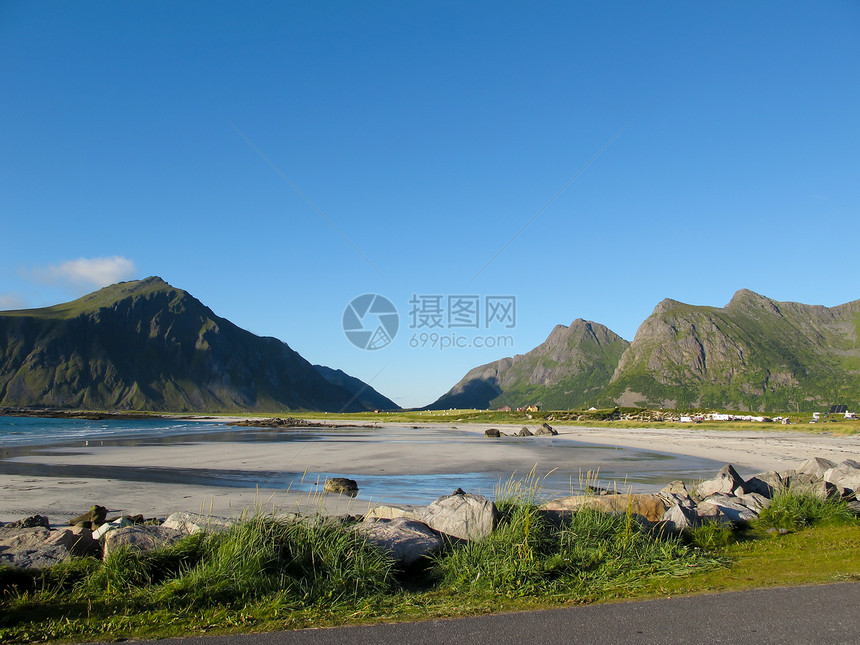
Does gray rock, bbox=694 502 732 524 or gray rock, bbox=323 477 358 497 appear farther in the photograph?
gray rock, bbox=323 477 358 497

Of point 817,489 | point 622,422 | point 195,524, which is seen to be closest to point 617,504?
point 817,489

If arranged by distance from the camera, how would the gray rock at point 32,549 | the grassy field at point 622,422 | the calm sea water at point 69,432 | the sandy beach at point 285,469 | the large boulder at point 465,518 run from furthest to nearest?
the grassy field at point 622,422
the calm sea water at point 69,432
the sandy beach at point 285,469
the large boulder at point 465,518
the gray rock at point 32,549

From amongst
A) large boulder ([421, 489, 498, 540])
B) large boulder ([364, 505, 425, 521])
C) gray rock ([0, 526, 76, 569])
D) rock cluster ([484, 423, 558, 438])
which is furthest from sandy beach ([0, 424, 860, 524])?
rock cluster ([484, 423, 558, 438])

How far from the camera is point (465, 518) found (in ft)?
32.7

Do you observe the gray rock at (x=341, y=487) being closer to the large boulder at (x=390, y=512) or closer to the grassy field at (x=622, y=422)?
the large boulder at (x=390, y=512)

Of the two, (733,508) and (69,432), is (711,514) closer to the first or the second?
(733,508)

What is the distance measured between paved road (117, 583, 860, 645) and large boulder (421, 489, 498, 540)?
286 centimetres

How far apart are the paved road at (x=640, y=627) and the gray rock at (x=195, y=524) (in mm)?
3628

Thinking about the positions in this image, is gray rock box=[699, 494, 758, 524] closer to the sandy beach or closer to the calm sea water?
the sandy beach

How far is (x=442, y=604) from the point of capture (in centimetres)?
730

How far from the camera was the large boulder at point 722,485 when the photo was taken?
51.8 feet

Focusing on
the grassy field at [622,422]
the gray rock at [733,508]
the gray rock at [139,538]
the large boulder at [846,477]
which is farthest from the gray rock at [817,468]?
the grassy field at [622,422]

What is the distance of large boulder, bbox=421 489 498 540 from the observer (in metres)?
9.71

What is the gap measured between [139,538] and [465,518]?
5.44 meters
